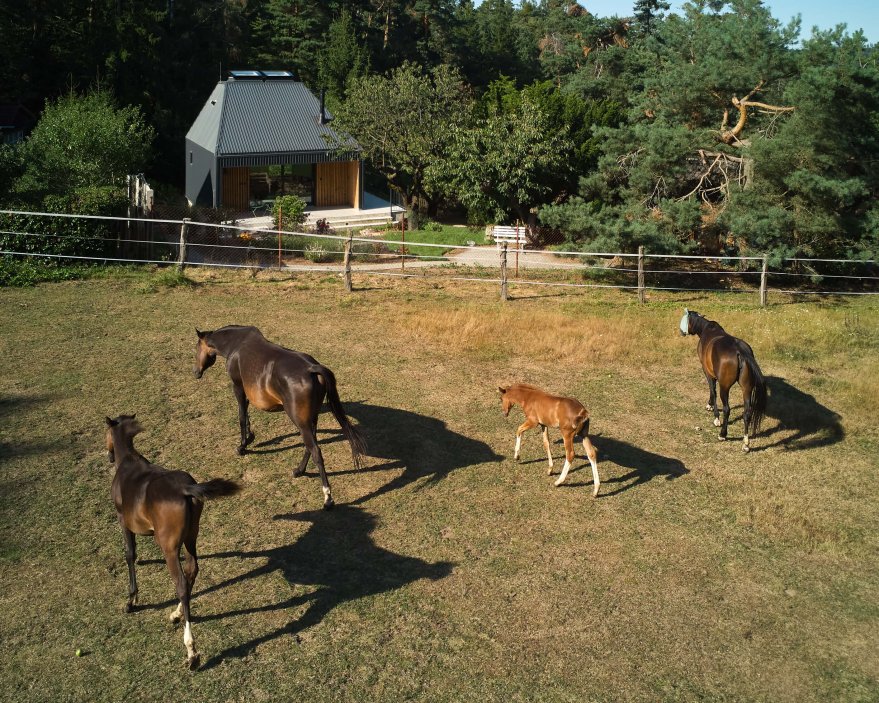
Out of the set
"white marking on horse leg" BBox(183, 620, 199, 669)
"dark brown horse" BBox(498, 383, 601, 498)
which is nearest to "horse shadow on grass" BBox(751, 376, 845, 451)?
"dark brown horse" BBox(498, 383, 601, 498)

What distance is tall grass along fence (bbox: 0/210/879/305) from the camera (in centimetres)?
1667

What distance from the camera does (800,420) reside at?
1081cm

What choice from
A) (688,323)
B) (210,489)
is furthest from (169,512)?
(688,323)

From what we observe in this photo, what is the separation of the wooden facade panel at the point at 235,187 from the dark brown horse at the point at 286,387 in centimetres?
2007

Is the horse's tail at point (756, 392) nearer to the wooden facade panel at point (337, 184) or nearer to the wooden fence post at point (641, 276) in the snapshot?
the wooden fence post at point (641, 276)

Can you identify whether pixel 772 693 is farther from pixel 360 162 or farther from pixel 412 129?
pixel 360 162

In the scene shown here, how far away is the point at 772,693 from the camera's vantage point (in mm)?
5652

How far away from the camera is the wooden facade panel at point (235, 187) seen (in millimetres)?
28234

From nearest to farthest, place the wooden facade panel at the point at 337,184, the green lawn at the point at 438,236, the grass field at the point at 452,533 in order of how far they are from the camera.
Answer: the grass field at the point at 452,533 < the green lawn at the point at 438,236 < the wooden facade panel at the point at 337,184

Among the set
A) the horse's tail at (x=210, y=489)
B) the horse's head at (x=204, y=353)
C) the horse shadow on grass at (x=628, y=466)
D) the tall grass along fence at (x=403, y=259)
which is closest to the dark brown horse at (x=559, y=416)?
the horse shadow on grass at (x=628, y=466)

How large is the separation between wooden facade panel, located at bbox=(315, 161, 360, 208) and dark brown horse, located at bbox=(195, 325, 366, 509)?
69.4 ft

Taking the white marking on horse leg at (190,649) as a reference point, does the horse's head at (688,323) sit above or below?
above

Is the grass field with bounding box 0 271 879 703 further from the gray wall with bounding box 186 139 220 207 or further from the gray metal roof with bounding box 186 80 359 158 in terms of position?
the gray metal roof with bounding box 186 80 359 158

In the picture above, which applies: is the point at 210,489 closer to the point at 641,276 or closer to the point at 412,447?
the point at 412,447
